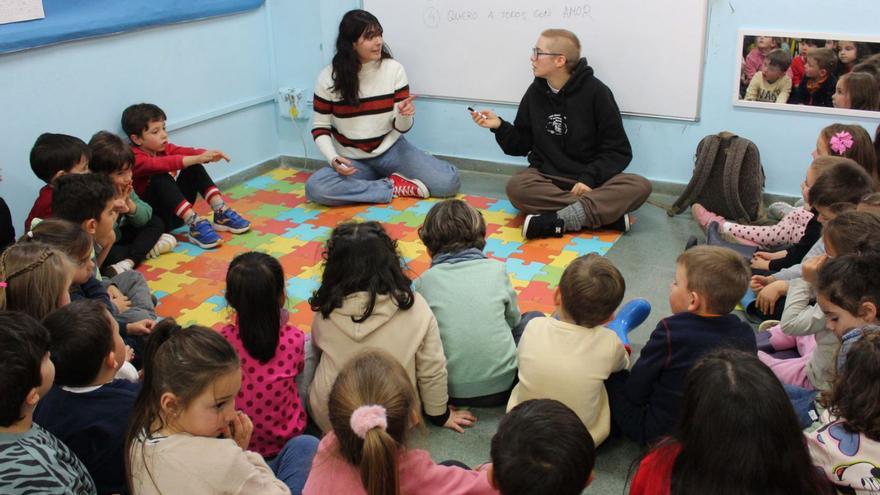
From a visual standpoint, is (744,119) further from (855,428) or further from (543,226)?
(855,428)

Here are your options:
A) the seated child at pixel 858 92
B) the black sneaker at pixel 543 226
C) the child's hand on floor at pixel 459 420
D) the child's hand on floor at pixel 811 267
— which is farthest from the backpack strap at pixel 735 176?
the child's hand on floor at pixel 459 420

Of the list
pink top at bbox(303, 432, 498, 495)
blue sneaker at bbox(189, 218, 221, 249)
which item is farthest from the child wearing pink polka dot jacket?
blue sneaker at bbox(189, 218, 221, 249)

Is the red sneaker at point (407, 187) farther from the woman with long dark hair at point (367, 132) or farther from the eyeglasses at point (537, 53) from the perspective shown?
the eyeglasses at point (537, 53)

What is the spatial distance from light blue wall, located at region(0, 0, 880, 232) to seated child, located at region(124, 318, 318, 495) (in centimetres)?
206

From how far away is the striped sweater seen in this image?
396 centimetres

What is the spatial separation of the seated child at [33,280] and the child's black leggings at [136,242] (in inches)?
48.1

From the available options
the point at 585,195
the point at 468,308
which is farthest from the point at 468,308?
the point at 585,195

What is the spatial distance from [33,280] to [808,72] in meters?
3.07

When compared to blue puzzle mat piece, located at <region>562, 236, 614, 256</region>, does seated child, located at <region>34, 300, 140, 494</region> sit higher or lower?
higher

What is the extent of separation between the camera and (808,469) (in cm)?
124

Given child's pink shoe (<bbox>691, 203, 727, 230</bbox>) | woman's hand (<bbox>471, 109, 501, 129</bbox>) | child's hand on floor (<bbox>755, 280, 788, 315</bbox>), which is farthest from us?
woman's hand (<bbox>471, 109, 501, 129</bbox>)

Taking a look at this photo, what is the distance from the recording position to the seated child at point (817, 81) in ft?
10.9

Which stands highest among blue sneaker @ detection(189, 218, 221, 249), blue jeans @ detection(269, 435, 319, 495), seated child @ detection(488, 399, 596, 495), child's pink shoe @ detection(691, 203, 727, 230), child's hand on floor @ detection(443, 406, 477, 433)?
seated child @ detection(488, 399, 596, 495)

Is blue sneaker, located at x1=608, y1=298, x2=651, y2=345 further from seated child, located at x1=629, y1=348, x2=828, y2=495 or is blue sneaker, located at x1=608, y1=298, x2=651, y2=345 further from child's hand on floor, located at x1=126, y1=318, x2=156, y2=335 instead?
child's hand on floor, located at x1=126, y1=318, x2=156, y2=335
